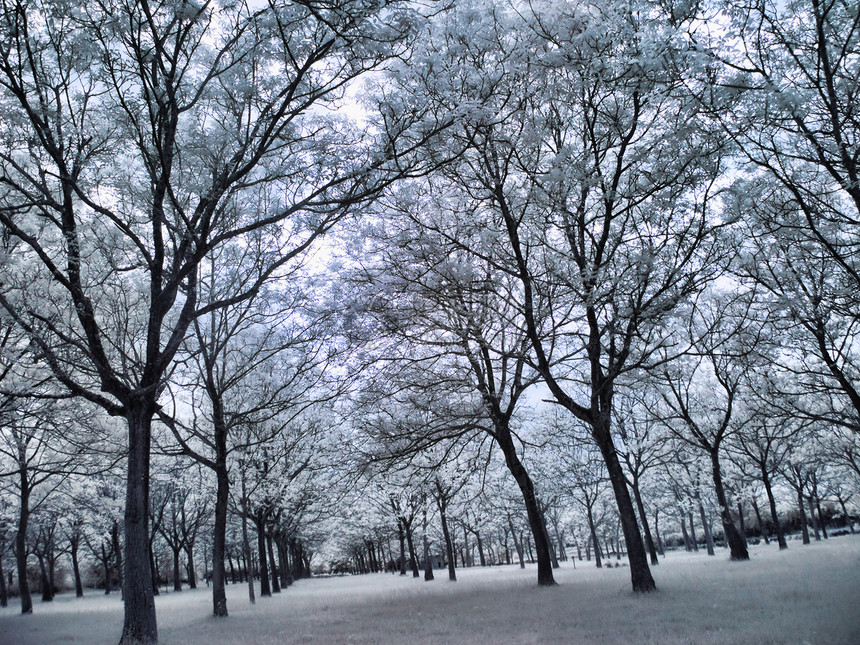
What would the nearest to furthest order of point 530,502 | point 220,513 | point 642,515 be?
point 220,513, point 530,502, point 642,515

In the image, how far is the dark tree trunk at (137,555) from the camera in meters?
8.00

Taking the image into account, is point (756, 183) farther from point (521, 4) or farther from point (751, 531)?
point (751, 531)

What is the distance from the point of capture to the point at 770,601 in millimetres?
9570

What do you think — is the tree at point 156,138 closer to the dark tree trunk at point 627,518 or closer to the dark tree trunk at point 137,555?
the dark tree trunk at point 137,555

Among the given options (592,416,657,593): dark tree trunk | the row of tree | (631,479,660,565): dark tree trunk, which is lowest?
(631,479,660,565): dark tree trunk

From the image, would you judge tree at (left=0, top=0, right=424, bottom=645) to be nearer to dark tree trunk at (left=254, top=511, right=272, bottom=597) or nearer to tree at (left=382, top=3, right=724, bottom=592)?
tree at (left=382, top=3, right=724, bottom=592)

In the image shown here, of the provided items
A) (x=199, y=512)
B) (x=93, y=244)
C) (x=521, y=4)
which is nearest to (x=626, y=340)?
(x=521, y=4)

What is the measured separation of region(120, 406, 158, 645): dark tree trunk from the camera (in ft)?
26.2

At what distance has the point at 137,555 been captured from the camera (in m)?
8.27

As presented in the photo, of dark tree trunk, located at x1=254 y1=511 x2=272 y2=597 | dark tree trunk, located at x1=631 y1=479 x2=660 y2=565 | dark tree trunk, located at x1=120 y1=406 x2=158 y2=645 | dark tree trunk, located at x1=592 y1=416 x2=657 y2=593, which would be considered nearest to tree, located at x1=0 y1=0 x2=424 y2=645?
dark tree trunk, located at x1=120 y1=406 x2=158 y2=645

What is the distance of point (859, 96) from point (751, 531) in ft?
266

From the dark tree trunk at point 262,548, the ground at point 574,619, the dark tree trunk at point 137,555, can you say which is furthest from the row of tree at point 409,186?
the dark tree trunk at point 262,548

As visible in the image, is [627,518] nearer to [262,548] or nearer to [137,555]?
[137,555]

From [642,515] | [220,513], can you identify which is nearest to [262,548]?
[220,513]
